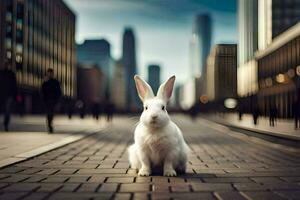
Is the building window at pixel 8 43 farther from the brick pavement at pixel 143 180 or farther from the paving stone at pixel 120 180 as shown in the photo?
the paving stone at pixel 120 180

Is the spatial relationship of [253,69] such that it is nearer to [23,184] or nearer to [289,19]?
[289,19]

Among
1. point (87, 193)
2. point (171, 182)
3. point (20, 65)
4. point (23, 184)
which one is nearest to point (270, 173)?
point (171, 182)

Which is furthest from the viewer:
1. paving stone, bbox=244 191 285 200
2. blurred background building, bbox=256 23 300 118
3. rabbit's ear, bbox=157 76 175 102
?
blurred background building, bbox=256 23 300 118

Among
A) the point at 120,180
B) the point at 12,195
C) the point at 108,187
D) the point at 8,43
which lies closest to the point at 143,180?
the point at 120,180

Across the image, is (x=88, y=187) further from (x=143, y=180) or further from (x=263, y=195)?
(x=263, y=195)

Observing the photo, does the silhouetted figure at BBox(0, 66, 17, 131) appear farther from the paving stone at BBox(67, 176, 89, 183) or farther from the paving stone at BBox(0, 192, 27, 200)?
the paving stone at BBox(0, 192, 27, 200)

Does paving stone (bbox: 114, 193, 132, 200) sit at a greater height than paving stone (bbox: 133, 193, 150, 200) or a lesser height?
lesser

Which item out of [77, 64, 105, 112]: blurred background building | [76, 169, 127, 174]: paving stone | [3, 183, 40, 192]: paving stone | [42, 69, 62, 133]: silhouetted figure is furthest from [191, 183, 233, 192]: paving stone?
[77, 64, 105, 112]: blurred background building
